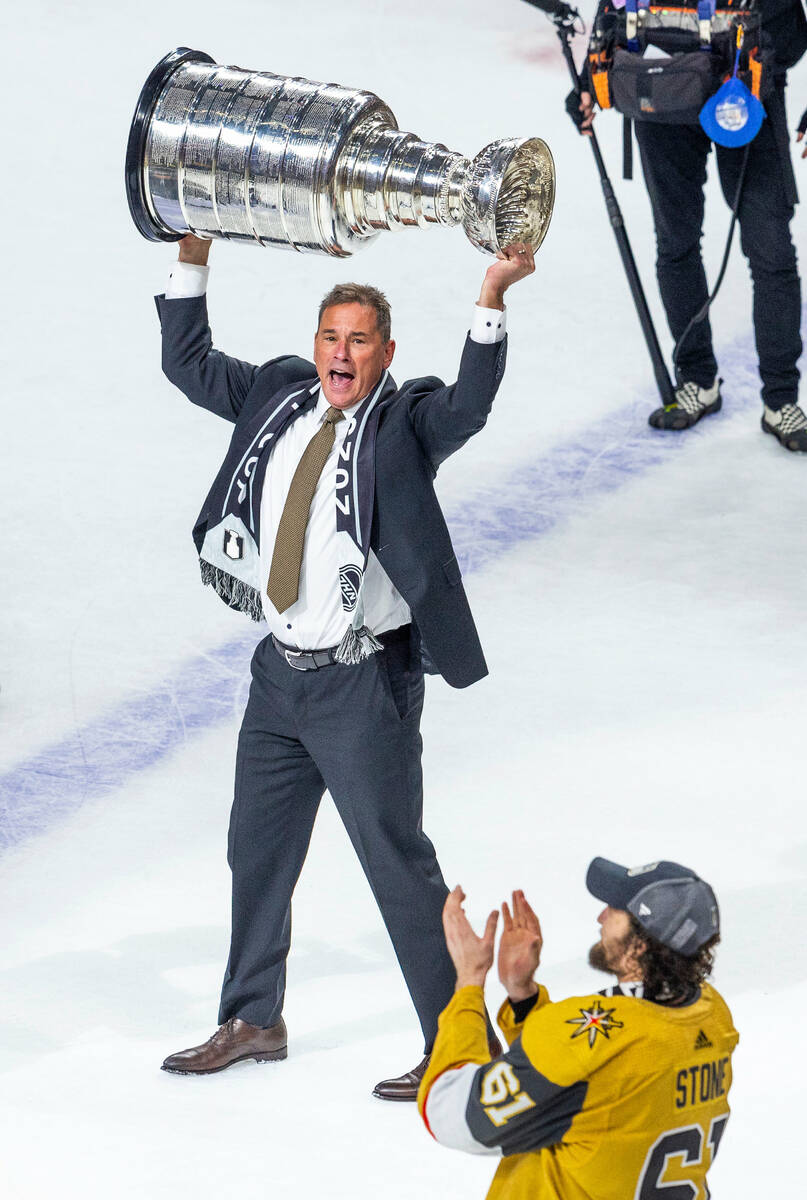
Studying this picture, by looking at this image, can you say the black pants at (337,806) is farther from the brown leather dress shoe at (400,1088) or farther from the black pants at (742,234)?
the black pants at (742,234)

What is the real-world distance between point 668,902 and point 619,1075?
0.76ft

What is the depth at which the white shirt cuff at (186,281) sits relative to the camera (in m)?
3.64

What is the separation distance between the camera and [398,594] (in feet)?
11.6

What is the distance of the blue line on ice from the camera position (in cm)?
473

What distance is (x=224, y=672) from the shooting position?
5277 mm

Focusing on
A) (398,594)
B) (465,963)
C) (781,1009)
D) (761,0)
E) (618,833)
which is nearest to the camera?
(465,963)

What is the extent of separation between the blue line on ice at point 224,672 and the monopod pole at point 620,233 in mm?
213

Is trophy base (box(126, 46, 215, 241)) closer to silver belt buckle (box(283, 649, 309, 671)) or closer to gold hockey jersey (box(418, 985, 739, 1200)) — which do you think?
silver belt buckle (box(283, 649, 309, 671))

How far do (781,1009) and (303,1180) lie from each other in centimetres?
104

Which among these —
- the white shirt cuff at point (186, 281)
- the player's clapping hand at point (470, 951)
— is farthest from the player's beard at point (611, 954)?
the white shirt cuff at point (186, 281)

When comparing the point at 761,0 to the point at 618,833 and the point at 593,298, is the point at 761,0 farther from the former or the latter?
the point at 618,833

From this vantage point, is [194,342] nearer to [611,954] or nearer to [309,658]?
[309,658]

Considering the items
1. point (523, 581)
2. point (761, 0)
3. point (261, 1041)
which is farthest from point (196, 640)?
point (761, 0)

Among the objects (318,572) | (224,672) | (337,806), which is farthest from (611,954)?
(224,672)
